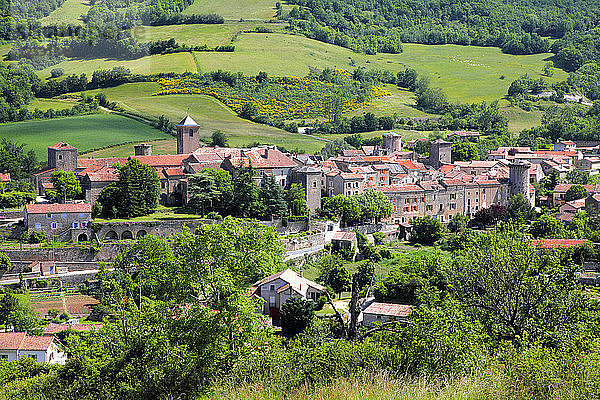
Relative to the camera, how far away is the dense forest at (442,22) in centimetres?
12675

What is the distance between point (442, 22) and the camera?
479 feet

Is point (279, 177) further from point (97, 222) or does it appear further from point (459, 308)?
point (459, 308)

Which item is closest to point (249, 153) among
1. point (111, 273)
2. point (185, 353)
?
point (111, 273)

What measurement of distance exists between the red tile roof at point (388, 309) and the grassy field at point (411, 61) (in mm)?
65788

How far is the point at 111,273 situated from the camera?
36906mm

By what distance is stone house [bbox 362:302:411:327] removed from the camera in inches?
1158

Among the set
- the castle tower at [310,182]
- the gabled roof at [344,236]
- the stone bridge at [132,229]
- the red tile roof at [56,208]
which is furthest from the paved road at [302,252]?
the red tile roof at [56,208]

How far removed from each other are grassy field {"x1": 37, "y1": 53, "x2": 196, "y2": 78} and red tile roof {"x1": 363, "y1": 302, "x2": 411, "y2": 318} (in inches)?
2513

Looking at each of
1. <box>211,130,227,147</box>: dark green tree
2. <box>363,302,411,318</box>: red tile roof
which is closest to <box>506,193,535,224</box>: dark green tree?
<box>363,302,411,318</box>: red tile roof

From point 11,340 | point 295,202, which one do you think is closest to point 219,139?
point 295,202

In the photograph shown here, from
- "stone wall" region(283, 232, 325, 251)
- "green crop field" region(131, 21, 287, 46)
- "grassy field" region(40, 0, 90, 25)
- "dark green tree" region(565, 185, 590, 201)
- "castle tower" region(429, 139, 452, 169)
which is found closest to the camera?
"stone wall" region(283, 232, 325, 251)

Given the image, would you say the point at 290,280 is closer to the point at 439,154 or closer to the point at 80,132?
the point at 439,154

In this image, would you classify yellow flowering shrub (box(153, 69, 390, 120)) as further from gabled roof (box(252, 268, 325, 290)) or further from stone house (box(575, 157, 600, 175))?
gabled roof (box(252, 268, 325, 290))

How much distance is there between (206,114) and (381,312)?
51307 mm
